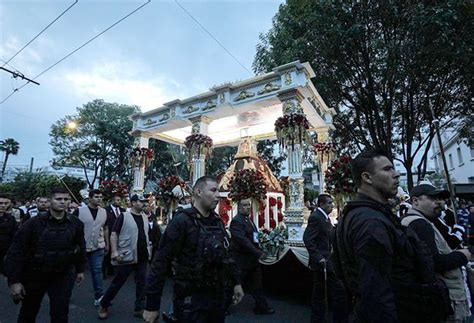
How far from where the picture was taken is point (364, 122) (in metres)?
13.6

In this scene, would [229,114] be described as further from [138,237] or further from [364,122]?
[364,122]

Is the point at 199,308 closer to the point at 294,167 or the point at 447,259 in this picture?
the point at 447,259

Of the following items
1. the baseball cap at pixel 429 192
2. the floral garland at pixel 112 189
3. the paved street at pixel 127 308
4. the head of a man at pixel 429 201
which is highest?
the floral garland at pixel 112 189

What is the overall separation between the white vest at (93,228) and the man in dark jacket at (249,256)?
8.24ft

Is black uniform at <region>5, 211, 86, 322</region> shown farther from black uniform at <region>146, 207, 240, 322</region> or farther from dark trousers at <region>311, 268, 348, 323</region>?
dark trousers at <region>311, 268, 348, 323</region>

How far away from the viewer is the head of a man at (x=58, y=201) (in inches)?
126

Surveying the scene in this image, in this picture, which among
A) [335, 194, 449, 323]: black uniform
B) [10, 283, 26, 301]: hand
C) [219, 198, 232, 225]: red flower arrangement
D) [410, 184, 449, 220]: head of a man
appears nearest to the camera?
[335, 194, 449, 323]: black uniform

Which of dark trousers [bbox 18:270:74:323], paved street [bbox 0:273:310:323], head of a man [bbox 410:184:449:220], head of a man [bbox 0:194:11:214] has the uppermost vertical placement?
head of a man [bbox 0:194:11:214]

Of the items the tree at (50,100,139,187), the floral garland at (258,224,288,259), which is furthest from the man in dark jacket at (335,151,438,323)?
the tree at (50,100,139,187)

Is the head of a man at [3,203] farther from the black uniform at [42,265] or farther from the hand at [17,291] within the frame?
the hand at [17,291]

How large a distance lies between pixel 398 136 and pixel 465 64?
523cm

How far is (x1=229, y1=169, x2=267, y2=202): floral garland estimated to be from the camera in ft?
23.1

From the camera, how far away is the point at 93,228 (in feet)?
16.7

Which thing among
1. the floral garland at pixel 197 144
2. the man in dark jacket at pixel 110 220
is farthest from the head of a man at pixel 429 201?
the floral garland at pixel 197 144
